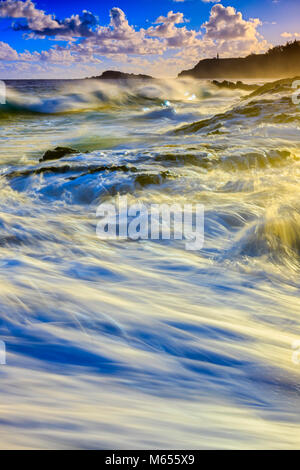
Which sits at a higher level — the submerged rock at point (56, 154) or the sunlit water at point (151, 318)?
the submerged rock at point (56, 154)

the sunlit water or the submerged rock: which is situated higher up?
the submerged rock

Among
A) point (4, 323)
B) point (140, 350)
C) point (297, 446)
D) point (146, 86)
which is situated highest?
point (146, 86)

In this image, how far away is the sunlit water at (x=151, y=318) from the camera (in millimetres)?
1686

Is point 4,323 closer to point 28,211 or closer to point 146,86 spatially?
point 28,211

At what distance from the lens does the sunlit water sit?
5.53ft

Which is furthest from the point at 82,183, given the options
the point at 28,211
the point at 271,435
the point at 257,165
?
the point at 271,435

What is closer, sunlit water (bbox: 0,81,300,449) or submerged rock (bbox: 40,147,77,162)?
sunlit water (bbox: 0,81,300,449)

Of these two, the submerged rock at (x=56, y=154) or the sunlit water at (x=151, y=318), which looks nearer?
the sunlit water at (x=151, y=318)

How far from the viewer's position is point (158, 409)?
1.82m

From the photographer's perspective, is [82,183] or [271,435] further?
[82,183]

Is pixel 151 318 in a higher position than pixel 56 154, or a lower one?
lower

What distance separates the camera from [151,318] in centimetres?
280

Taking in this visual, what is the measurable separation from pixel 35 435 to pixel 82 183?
622cm

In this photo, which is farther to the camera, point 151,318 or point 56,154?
point 56,154
